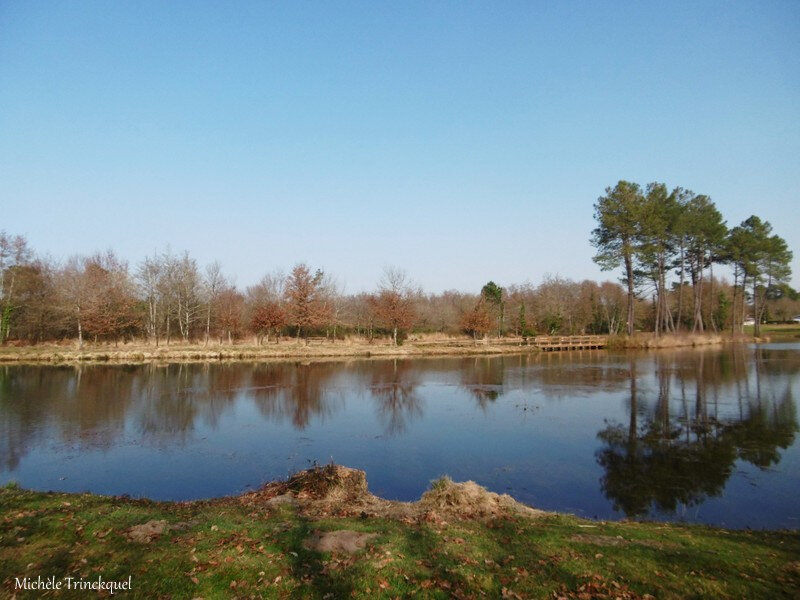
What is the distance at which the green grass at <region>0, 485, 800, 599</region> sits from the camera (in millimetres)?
5312

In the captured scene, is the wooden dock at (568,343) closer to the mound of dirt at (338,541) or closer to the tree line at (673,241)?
the tree line at (673,241)

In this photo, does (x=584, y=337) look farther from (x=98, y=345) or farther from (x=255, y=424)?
(x=98, y=345)

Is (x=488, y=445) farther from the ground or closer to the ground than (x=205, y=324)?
closer to the ground

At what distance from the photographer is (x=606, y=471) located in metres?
12.3

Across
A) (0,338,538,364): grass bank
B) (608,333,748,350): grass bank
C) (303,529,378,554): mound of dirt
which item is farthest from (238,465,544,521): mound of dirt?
(608,333,748,350): grass bank

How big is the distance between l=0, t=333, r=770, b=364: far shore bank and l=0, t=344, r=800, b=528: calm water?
9307mm

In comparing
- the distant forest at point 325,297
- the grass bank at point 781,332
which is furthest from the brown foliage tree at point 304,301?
the grass bank at point 781,332

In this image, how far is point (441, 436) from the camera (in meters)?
16.1

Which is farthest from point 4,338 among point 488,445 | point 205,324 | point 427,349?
point 488,445

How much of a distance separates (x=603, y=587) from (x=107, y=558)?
6125mm

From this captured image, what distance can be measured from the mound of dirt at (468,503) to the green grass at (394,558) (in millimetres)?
590

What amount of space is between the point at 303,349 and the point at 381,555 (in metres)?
40.0

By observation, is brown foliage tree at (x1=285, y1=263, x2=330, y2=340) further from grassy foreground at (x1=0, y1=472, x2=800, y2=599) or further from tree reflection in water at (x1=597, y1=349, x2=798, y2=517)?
grassy foreground at (x1=0, y1=472, x2=800, y2=599)

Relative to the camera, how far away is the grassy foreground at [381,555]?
17.4 ft
